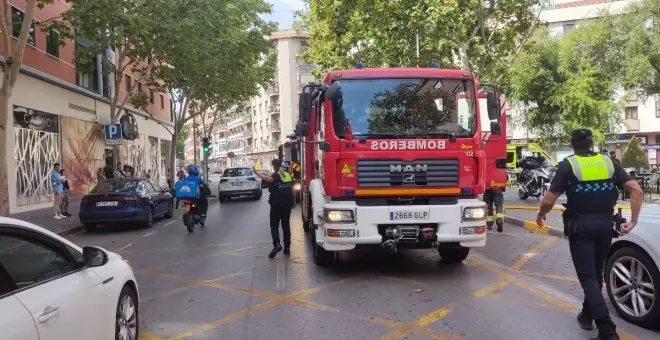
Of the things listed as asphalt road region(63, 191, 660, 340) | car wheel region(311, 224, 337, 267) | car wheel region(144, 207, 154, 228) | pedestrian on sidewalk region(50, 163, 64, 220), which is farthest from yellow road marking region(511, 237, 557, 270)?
pedestrian on sidewalk region(50, 163, 64, 220)

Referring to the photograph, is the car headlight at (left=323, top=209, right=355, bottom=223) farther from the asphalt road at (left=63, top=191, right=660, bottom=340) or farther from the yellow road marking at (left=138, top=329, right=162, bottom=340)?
the yellow road marking at (left=138, top=329, right=162, bottom=340)

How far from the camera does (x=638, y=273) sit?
5.04 meters

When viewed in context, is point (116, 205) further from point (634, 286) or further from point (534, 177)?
point (534, 177)

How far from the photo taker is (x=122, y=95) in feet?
109

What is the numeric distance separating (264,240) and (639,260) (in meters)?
7.74

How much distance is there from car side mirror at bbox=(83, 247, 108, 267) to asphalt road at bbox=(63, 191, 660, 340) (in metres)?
1.46

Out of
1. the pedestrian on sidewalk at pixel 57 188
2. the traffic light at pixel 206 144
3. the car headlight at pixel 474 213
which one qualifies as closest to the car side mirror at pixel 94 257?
the car headlight at pixel 474 213

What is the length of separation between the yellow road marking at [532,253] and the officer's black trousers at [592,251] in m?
3.44

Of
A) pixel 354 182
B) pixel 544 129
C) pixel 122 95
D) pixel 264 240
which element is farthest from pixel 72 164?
pixel 544 129

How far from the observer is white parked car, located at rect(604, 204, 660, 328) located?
15.9 ft

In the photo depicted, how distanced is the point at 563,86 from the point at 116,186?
24.1 meters

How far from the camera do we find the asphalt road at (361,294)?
518cm

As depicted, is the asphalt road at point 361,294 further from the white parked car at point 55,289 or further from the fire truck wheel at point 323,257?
the white parked car at point 55,289

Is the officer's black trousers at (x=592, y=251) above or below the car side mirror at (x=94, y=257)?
below
